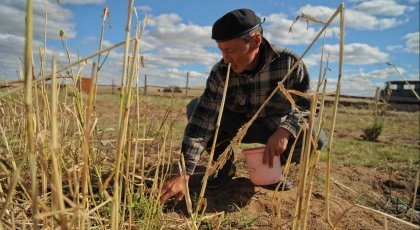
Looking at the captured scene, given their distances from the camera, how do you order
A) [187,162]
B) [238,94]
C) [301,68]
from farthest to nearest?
[238,94] < [301,68] < [187,162]

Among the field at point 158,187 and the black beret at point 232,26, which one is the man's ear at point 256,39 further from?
the field at point 158,187

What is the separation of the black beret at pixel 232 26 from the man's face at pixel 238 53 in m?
0.03

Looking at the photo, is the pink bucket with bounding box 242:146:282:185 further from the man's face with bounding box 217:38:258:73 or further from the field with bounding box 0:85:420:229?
the man's face with bounding box 217:38:258:73

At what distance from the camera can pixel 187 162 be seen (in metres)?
1.90

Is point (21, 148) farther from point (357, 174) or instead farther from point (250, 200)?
point (357, 174)

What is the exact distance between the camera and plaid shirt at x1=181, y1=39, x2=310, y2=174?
210cm

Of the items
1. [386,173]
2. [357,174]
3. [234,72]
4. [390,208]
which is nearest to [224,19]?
[234,72]

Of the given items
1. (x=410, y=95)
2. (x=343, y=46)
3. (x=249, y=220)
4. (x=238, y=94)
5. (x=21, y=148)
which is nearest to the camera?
(x=343, y=46)

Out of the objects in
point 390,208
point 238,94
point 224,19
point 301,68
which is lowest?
point 390,208

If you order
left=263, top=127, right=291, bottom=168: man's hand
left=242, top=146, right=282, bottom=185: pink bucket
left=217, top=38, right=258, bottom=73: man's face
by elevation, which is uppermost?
left=217, top=38, right=258, bottom=73: man's face

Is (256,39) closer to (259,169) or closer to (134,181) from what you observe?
(259,169)

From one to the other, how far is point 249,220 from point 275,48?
105 cm

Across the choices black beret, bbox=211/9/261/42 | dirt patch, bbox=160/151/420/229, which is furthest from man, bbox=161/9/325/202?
dirt patch, bbox=160/151/420/229

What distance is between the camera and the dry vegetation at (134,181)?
655 millimetres
